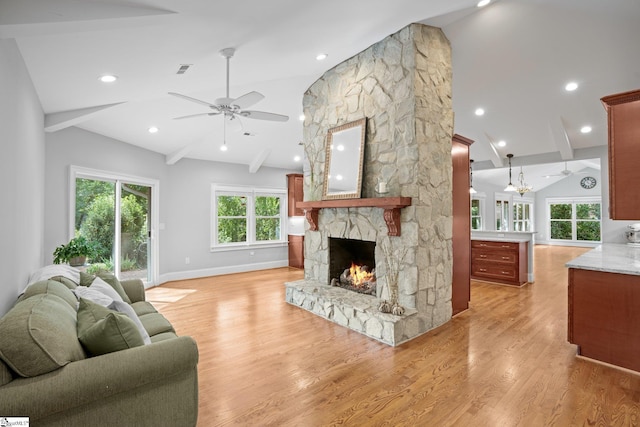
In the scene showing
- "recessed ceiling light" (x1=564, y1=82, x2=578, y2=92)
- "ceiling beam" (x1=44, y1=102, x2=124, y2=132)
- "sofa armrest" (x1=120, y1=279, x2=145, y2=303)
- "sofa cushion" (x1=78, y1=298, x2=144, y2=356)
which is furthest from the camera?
"recessed ceiling light" (x1=564, y1=82, x2=578, y2=92)

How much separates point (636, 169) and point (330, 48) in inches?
122

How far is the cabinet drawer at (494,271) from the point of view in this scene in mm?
5745

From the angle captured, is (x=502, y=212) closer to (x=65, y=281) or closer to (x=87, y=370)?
(x=65, y=281)

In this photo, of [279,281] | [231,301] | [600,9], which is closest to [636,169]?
[600,9]

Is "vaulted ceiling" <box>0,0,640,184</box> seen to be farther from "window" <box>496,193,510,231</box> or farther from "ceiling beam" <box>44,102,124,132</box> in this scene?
"window" <box>496,193,510,231</box>

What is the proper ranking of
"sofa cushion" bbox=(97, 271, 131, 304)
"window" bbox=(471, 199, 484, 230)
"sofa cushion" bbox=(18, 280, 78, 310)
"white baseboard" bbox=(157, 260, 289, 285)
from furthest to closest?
"window" bbox=(471, 199, 484, 230) → "white baseboard" bbox=(157, 260, 289, 285) → "sofa cushion" bbox=(97, 271, 131, 304) → "sofa cushion" bbox=(18, 280, 78, 310)

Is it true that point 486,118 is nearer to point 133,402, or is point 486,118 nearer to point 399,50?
point 399,50

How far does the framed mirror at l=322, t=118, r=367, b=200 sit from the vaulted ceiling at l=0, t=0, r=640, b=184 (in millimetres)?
931

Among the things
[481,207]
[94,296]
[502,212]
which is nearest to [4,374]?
[94,296]

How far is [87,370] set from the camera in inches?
57.4

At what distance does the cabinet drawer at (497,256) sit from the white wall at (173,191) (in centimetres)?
445

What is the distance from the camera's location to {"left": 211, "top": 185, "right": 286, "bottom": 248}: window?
7.22 metres

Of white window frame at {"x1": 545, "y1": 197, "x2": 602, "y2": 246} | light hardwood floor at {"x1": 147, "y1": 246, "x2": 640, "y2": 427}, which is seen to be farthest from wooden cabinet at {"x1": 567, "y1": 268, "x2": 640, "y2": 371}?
white window frame at {"x1": 545, "y1": 197, "x2": 602, "y2": 246}

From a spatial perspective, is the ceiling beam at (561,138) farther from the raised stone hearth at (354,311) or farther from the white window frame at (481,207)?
the raised stone hearth at (354,311)
